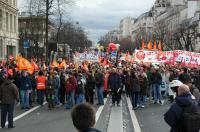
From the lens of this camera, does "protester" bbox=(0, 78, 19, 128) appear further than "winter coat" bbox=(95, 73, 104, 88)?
No

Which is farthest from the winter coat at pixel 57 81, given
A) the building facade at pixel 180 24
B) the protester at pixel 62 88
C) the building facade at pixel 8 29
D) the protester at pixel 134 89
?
the building facade at pixel 180 24

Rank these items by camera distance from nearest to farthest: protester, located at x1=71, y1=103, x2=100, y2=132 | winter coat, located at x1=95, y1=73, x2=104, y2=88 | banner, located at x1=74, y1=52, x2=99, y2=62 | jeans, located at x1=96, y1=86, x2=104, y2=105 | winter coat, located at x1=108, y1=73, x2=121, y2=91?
protester, located at x1=71, y1=103, x2=100, y2=132
winter coat, located at x1=108, y1=73, x2=121, y2=91
jeans, located at x1=96, y1=86, x2=104, y2=105
winter coat, located at x1=95, y1=73, x2=104, y2=88
banner, located at x1=74, y1=52, x2=99, y2=62

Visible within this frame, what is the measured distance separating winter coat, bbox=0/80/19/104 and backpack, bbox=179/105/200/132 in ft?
24.0

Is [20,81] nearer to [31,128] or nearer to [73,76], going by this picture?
[73,76]

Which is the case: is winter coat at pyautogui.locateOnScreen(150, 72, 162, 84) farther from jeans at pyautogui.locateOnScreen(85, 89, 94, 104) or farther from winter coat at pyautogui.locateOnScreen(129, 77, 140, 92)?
jeans at pyautogui.locateOnScreen(85, 89, 94, 104)

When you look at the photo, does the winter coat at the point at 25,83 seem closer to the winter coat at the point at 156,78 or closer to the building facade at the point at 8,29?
the winter coat at the point at 156,78

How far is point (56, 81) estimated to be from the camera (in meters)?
19.5

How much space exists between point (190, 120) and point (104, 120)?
8.62 m

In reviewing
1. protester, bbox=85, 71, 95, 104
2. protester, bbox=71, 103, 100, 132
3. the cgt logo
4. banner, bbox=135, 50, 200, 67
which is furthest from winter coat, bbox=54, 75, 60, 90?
the cgt logo

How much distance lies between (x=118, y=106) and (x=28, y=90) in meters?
3.47

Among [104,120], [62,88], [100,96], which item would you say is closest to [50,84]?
[62,88]

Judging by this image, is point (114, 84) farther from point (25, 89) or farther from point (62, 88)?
point (25, 89)

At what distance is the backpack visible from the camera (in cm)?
685

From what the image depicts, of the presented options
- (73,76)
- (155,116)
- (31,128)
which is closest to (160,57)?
(73,76)
